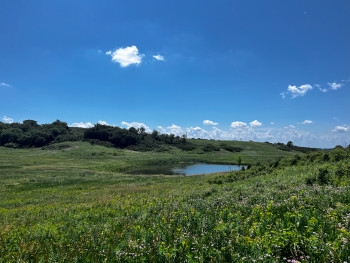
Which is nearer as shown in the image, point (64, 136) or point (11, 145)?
point (11, 145)

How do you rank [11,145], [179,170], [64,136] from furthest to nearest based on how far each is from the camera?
[64,136], [11,145], [179,170]

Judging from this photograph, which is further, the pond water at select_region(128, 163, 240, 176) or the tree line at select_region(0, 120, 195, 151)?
the tree line at select_region(0, 120, 195, 151)

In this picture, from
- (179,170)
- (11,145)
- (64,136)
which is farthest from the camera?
(64,136)

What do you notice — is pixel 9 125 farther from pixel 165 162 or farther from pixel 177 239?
A: pixel 177 239

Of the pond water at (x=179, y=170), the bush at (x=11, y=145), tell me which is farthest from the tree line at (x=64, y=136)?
the pond water at (x=179, y=170)

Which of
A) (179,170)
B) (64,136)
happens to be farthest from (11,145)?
(179,170)

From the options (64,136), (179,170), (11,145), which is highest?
(64,136)

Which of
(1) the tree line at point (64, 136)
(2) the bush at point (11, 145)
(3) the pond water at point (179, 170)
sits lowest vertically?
(3) the pond water at point (179, 170)

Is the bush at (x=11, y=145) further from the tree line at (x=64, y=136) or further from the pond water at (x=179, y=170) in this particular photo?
the pond water at (x=179, y=170)

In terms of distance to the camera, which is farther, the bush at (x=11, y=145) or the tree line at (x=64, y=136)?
the tree line at (x=64, y=136)

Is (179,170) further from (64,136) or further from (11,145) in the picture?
(11,145)

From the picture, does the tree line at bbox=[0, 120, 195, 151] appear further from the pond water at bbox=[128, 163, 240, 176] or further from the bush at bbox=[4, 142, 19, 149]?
the pond water at bbox=[128, 163, 240, 176]

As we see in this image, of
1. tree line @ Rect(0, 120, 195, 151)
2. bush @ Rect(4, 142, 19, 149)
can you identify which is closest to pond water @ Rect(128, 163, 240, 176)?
tree line @ Rect(0, 120, 195, 151)

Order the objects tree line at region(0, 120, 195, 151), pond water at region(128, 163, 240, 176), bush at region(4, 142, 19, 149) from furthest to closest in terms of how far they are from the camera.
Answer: tree line at region(0, 120, 195, 151), bush at region(4, 142, 19, 149), pond water at region(128, 163, 240, 176)
